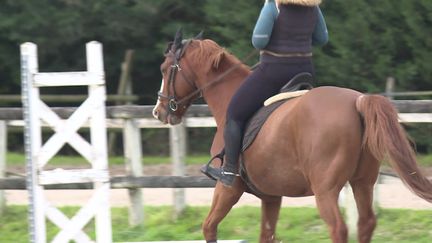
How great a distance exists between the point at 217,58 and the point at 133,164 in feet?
7.65

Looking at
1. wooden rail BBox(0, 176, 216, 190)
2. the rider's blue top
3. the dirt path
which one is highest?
the rider's blue top

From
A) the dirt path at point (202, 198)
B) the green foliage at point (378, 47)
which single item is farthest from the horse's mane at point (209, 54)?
the green foliage at point (378, 47)

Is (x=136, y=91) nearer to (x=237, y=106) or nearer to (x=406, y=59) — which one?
(x=406, y=59)

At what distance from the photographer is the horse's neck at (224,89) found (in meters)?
6.91

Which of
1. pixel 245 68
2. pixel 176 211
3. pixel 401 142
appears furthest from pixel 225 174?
pixel 176 211

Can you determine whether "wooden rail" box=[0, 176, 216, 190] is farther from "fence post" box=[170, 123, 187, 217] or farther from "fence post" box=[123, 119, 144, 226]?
"fence post" box=[170, 123, 187, 217]

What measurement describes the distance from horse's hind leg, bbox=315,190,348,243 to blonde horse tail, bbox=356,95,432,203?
414 mm

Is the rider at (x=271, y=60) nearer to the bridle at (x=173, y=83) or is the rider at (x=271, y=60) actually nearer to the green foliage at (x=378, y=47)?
the bridle at (x=173, y=83)

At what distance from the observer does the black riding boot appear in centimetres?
639

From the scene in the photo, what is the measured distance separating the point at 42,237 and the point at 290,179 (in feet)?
6.54

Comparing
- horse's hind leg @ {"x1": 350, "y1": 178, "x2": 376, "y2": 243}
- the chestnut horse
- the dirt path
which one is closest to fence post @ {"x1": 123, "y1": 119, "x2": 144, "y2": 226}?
the dirt path

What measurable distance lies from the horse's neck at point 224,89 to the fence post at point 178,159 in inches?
75.3

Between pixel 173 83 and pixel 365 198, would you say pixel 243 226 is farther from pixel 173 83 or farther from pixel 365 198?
pixel 365 198

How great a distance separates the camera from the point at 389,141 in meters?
5.54
